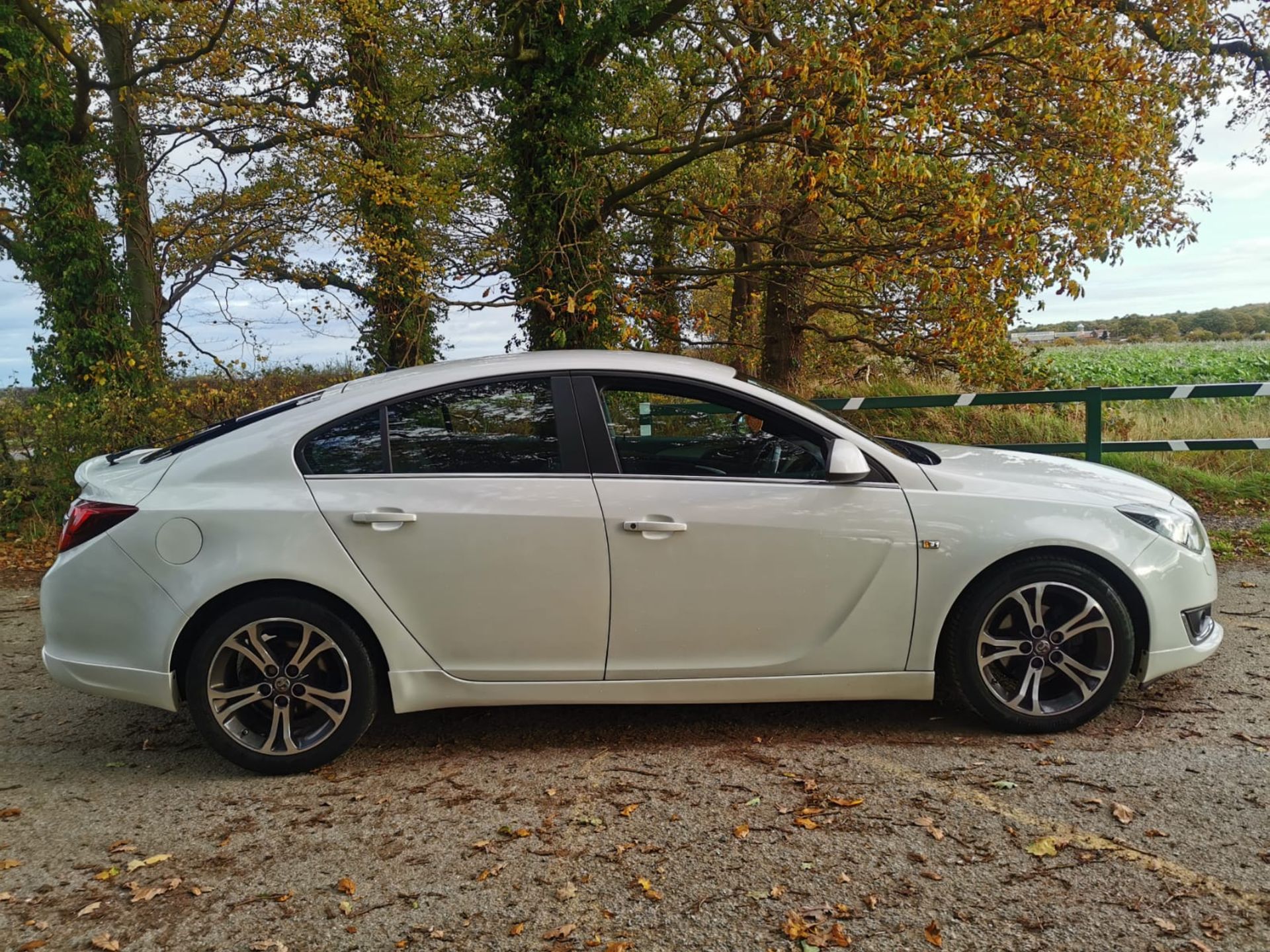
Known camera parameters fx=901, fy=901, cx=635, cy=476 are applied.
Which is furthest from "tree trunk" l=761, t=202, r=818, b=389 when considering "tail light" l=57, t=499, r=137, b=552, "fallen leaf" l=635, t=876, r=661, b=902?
"fallen leaf" l=635, t=876, r=661, b=902

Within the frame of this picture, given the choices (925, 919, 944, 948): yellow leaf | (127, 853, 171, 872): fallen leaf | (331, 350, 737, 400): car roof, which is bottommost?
(127, 853, 171, 872): fallen leaf

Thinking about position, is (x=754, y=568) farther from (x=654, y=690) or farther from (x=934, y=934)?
(x=934, y=934)

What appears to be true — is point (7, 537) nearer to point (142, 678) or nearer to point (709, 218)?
point (142, 678)

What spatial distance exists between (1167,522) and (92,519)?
4.63 m

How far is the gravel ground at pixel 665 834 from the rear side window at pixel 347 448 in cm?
129

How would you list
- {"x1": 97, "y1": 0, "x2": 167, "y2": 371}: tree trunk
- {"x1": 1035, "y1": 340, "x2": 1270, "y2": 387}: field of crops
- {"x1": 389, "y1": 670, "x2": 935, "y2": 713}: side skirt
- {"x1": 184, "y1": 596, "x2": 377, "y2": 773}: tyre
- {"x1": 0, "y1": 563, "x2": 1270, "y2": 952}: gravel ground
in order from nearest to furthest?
1. {"x1": 0, "y1": 563, "x2": 1270, "y2": 952}: gravel ground
2. {"x1": 184, "y1": 596, "x2": 377, "y2": 773}: tyre
3. {"x1": 389, "y1": 670, "x2": 935, "y2": 713}: side skirt
4. {"x1": 97, "y1": 0, "x2": 167, "y2": 371}: tree trunk
5. {"x1": 1035, "y1": 340, "x2": 1270, "y2": 387}: field of crops

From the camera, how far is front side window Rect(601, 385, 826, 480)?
3.89m

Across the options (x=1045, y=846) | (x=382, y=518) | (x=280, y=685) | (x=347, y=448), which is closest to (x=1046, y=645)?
(x=1045, y=846)

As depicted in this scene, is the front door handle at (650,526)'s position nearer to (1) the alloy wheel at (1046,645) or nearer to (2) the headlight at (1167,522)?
(1) the alloy wheel at (1046,645)

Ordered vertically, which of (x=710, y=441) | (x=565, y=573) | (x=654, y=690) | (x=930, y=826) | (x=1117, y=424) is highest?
(x=1117, y=424)

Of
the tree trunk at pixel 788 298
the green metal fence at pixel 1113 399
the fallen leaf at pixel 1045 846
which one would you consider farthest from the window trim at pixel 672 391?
the tree trunk at pixel 788 298

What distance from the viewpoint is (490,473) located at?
3.82 m

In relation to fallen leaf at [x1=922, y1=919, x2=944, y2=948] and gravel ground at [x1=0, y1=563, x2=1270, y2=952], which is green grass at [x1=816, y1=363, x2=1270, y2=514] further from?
fallen leaf at [x1=922, y1=919, x2=944, y2=948]

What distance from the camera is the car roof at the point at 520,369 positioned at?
3986mm
